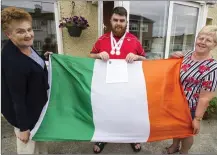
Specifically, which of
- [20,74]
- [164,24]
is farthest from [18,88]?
[164,24]

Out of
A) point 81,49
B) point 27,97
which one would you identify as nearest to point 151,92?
Result: point 27,97

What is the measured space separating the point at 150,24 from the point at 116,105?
2492 mm

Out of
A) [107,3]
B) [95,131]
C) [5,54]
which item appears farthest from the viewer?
[107,3]

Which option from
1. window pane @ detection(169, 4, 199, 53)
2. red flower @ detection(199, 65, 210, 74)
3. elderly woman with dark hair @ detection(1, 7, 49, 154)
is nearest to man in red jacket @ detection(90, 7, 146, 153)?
red flower @ detection(199, 65, 210, 74)

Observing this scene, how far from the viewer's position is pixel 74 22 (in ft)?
9.93

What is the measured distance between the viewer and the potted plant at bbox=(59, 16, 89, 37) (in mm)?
3021

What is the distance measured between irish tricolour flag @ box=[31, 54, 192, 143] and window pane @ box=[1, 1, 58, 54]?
1374 mm

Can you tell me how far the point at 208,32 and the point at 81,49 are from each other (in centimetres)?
217

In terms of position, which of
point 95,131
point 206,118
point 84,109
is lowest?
point 206,118

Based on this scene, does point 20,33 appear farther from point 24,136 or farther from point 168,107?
point 168,107

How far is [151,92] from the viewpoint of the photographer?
78.3 inches

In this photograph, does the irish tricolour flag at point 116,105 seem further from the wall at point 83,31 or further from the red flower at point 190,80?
the wall at point 83,31

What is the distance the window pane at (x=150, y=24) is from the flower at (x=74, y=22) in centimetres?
99

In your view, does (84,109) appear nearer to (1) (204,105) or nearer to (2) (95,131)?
(2) (95,131)
